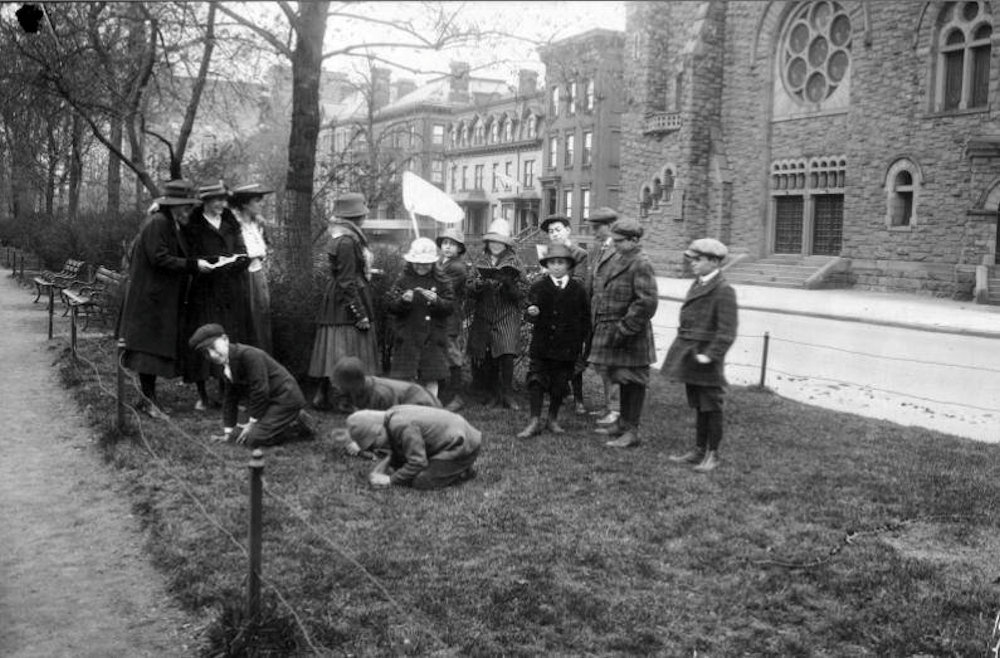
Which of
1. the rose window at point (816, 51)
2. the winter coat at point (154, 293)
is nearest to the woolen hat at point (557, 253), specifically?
the winter coat at point (154, 293)

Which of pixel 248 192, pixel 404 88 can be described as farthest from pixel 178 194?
pixel 404 88

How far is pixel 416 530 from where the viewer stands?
5672mm

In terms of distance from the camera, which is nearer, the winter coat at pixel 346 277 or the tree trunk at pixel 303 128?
the winter coat at pixel 346 277

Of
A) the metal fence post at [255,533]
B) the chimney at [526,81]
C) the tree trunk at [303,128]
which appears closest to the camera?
the metal fence post at [255,533]

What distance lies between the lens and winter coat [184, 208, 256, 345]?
8.55 meters

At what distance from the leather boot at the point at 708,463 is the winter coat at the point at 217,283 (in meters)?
4.24

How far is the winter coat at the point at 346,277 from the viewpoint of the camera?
27.6ft

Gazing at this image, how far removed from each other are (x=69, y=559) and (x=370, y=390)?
240 centimetres

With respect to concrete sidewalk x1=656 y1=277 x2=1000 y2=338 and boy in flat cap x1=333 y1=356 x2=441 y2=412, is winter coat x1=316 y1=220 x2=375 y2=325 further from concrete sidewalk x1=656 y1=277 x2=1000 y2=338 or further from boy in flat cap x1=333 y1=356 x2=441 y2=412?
concrete sidewalk x1=656 y1=277 x2=1000 y2=338

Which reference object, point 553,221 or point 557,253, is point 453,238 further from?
point 557,253

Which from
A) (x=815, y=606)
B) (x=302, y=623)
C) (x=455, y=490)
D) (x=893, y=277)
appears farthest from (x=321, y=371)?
(x=893, y=277)

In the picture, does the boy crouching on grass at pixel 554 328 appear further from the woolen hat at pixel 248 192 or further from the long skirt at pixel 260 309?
Answer: the woolen hat at pixel 248 192

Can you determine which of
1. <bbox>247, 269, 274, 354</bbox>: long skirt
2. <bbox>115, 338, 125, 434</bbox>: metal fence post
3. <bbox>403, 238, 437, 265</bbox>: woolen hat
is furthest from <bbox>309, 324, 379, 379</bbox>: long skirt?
<bbox>115, 338, 125, 434</bbox>: metal fence post

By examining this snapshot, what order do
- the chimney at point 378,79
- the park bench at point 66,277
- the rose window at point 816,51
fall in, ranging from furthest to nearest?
the rose window at point 816,51 → the chimney at point 378,79 → the park bench at point 66,277
